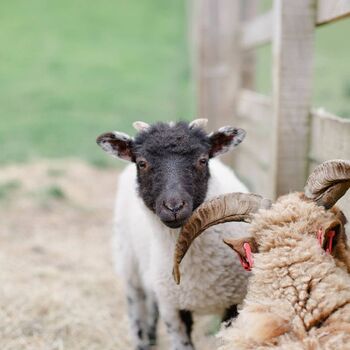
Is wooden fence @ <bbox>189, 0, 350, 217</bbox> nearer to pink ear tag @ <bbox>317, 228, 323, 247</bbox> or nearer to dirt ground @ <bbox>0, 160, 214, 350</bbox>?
pink ear tag @ <bbox>317, 228, 323, 247</bbox>

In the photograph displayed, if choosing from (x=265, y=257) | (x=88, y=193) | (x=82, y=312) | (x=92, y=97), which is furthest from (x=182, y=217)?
(x=92, y=97)

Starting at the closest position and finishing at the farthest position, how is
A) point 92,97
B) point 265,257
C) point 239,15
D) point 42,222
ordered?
point 265,257
point 239,15
point 42,222
point 92,97


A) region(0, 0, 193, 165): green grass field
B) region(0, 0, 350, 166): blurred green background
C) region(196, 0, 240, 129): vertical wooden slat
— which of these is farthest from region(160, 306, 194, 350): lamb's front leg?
region(0, 0, 193, 165): green grass field

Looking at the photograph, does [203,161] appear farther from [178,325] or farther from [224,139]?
[178,325]

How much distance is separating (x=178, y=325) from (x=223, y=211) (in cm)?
131

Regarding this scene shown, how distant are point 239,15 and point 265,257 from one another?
16.1 feet

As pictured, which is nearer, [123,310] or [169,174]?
[169,174]

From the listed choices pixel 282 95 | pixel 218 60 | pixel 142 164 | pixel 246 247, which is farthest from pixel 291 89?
pixel 218 60

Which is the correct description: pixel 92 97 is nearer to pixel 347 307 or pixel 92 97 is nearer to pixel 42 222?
pixel 42 222

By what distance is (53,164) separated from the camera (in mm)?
12234

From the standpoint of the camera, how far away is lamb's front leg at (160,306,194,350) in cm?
445

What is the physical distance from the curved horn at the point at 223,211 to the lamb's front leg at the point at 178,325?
0.95 meters

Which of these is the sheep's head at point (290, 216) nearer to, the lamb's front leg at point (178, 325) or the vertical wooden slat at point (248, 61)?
the lamb's front leg at point (178, 325)

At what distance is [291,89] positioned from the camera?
4.57 meters
